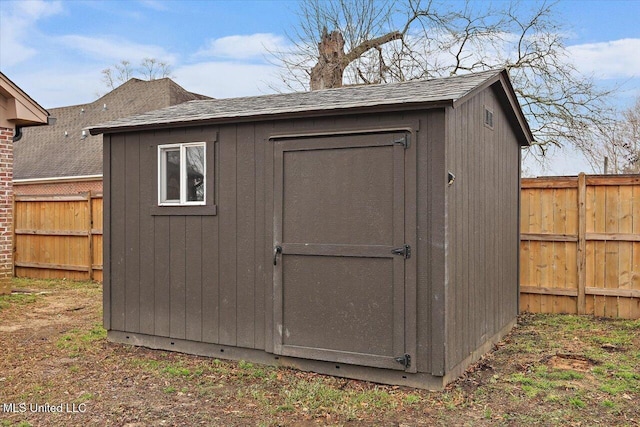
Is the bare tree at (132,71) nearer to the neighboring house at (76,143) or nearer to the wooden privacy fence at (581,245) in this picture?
the neighboring house at (76,143)

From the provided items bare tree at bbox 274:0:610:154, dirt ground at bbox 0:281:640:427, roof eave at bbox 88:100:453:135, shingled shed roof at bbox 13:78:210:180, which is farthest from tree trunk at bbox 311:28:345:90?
dirt ground at bbox 0:281:640:427

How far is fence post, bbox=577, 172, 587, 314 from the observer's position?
811 cm

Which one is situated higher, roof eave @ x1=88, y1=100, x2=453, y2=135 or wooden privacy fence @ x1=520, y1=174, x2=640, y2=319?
roof eave @ x1=88, y1=100, x2=453, y2=135

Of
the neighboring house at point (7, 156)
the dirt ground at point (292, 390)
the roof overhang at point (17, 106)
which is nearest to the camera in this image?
the dirt ground at point (292, 390)

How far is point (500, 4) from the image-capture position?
1652cm

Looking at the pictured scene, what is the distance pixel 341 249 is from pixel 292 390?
131cm

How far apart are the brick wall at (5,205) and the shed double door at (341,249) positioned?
6542mm

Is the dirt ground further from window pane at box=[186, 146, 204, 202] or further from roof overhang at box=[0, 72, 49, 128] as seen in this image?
roof overhang at box=[0, 72, 49, 128]

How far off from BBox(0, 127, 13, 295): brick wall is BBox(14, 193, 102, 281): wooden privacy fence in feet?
6.67

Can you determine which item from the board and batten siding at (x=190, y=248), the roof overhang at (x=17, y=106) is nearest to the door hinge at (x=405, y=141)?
the board and batten siding at (x=190, y=248)

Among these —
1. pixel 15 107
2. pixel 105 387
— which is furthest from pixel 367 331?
pixel 15 107

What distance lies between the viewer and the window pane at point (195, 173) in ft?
20.2

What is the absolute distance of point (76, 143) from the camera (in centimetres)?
2048

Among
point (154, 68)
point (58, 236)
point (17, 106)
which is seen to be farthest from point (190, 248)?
point (154, 68)
